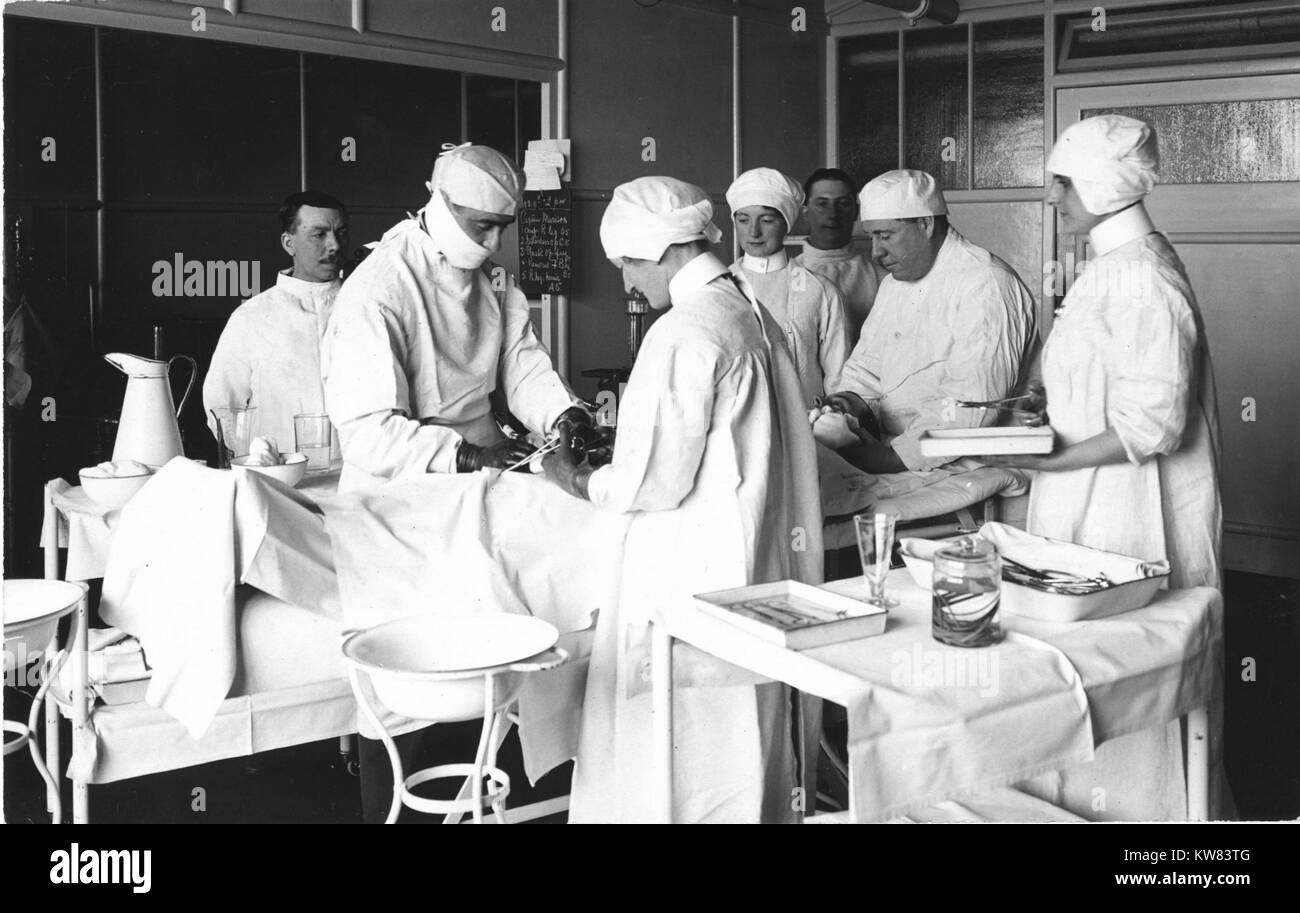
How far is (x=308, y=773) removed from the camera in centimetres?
374

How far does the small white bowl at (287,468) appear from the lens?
10.2 feet

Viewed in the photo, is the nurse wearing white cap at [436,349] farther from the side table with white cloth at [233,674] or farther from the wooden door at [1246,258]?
the wooden door at [1246,258]

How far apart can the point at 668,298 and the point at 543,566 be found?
2.32 feet

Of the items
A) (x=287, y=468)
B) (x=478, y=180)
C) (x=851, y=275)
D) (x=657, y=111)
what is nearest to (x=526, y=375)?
(x=478, y=180)

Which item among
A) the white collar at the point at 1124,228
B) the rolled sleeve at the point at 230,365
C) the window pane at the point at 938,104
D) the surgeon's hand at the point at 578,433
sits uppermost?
the window pane at the point at 938,104

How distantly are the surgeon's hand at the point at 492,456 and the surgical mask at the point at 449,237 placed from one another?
51cm

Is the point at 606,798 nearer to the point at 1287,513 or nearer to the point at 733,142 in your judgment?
the point at 1287,513

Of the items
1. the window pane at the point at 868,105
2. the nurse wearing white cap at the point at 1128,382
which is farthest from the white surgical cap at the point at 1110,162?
the window pane at the point at 868,105

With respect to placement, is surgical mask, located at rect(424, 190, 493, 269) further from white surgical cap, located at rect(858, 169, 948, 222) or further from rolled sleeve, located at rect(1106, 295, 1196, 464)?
rolled sleeve, located at rect(1106, 295, 1196, 464)

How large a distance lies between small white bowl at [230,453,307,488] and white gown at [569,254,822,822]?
939 millimetres

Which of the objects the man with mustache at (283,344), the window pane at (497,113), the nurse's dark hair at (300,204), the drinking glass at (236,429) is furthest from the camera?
the window pane at (497,113)

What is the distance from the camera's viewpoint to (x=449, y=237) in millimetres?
3209
